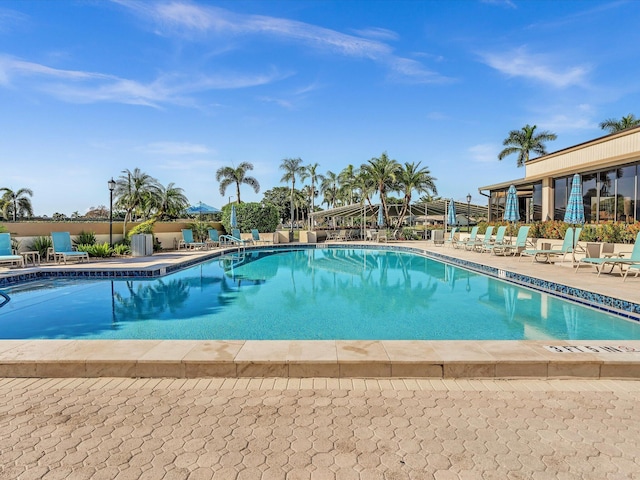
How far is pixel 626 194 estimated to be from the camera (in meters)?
14.1

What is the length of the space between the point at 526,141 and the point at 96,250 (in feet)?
102

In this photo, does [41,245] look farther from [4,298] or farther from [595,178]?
[595,178]

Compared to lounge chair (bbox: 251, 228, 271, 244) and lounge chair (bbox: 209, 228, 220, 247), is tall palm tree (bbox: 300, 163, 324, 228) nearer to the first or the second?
lounge chair (bbox: 251, 228, 271, 244)

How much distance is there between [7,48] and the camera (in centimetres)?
1084

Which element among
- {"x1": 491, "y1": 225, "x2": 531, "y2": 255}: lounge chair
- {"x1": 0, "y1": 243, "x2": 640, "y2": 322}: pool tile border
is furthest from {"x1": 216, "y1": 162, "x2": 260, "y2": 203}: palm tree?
{"x1": 491, "y1": 225, "x2": 531, "y2": 255}: lounge chair

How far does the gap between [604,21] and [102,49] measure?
16.7 meters

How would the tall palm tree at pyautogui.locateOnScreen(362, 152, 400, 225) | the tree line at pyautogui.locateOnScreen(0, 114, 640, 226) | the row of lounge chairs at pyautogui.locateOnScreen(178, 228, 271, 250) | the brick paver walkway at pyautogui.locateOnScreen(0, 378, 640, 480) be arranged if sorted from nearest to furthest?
the brick paver walkway at pyautogui.locateOnScreen(0, 378, 640, 480) → the row of lounge chairs at pyautogui.locateOnScreen(178, 228, 271, 250) → the tall palm tree at pyautogui.locateOnScreen(362, 152, 400, 225) → the tree line at pyautogui.locateOnScreen(0, 114, 640, 226)

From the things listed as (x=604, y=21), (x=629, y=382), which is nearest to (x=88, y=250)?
(x=629, y=382)

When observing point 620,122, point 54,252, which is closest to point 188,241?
point 54,252

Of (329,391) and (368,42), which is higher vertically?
(368,42)

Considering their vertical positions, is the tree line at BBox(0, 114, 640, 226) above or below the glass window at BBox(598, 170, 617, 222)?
above

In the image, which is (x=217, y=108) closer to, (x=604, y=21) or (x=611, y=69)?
(x=604, y=21)

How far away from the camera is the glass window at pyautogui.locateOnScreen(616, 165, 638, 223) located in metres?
13.8

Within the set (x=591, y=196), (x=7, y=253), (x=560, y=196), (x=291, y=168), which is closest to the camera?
(x=7, y=253)
